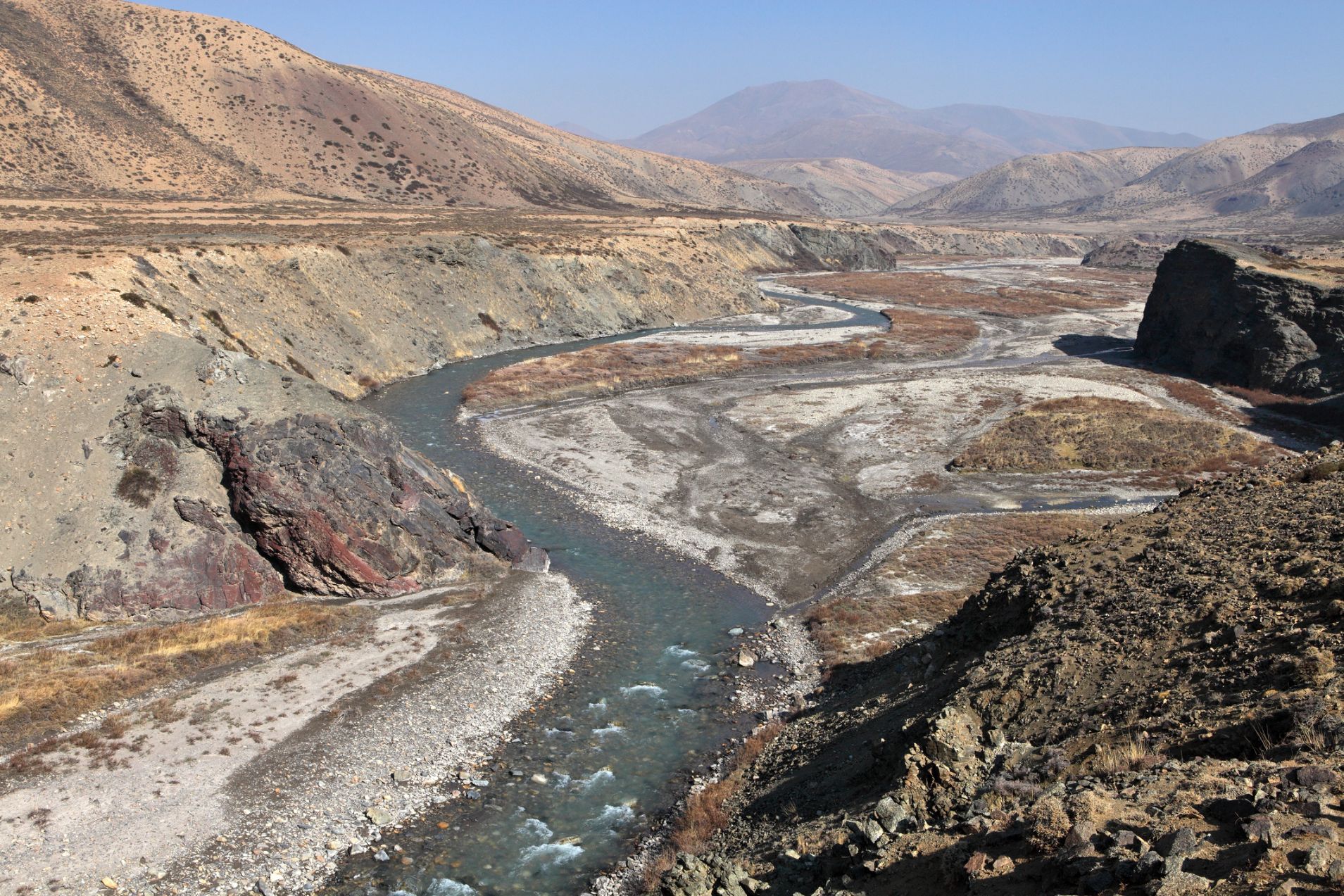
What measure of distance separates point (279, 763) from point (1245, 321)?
79215 mm

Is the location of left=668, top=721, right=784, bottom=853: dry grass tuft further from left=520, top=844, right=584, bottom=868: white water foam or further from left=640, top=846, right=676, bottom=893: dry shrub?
left=520, top=844, right=584, bottom=868: white water foam

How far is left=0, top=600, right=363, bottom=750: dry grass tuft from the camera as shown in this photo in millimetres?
22406

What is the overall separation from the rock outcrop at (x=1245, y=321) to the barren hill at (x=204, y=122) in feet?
367

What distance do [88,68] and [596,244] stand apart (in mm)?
91918

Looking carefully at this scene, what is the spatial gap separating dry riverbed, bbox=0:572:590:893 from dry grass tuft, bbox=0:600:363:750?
0.88 meters

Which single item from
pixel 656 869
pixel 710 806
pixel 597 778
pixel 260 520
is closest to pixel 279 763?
pixel 597 778

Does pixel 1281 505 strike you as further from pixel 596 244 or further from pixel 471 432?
pixel 596 244

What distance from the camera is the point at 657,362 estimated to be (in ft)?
247

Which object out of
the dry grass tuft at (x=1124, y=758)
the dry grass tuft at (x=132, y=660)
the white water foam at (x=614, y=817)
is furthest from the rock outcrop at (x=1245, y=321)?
the dry grass tuft at (x=132, y=660)

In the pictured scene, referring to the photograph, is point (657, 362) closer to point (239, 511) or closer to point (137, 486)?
point (239, 511)

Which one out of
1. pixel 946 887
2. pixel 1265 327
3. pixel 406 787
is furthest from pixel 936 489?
pixel 1265 327

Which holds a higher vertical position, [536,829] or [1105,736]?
[1105,736]

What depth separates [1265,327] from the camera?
229ft

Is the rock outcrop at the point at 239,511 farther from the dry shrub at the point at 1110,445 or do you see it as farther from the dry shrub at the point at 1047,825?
the dry shrub at the point at 1110,445
